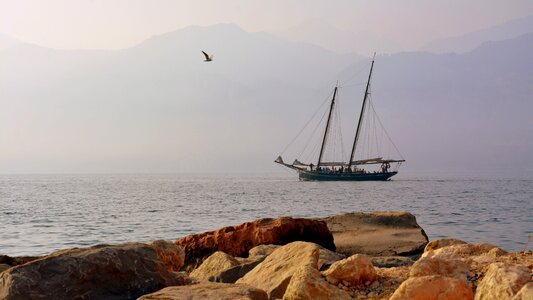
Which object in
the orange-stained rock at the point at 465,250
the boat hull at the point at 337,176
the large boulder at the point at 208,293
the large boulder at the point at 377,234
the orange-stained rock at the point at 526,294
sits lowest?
the large boulder at the point at 377,234

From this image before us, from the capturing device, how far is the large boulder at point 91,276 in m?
5.76

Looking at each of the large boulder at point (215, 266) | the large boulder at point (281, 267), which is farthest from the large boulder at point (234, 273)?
the large boulder at point (281, 267)

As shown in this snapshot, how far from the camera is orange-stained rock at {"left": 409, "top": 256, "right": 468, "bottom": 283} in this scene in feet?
19.7

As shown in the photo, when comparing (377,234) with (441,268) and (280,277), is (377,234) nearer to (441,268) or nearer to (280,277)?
(280,277)

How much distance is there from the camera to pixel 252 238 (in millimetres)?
12195

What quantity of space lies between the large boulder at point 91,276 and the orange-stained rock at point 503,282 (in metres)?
2.94

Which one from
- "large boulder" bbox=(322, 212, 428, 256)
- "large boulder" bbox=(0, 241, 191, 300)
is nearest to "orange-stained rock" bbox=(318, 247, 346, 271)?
"large boulder" bbox=(0, 241, 191, 300)

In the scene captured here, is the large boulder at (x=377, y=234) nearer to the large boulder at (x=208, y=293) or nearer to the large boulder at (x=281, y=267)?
the large boulder at (x=281, y=267)

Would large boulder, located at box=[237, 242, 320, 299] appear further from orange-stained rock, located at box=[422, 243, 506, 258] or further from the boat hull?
the boat hull

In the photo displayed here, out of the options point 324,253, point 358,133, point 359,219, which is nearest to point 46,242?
point 359,219

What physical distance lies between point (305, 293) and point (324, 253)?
8.93 ft

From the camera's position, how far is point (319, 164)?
332 ft

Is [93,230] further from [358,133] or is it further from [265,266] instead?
[358,133]

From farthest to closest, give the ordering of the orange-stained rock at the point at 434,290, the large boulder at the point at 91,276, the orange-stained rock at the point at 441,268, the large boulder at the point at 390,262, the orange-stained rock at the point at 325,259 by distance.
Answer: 1. the large boulder at the point at 390,262
2. the orange-stained rock at the point at 325,259
3. the orange-stained rock at the point at 441,268
4. the large boulder at the point at 91,276
5. the orange-stained rock at the point at 434,290
